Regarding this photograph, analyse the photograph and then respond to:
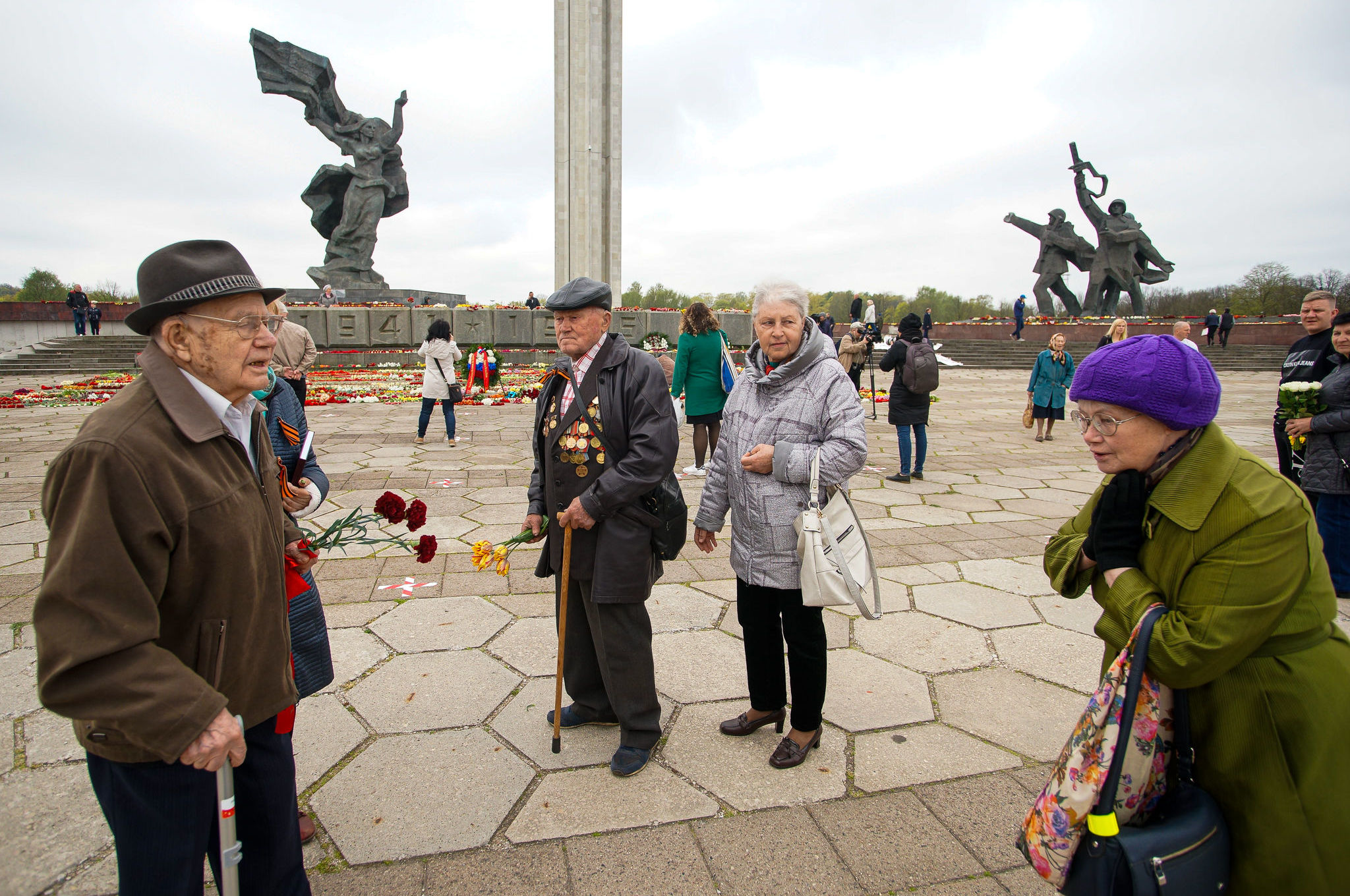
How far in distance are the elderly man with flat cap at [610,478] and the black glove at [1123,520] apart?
4.19ft

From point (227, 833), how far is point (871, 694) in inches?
90.8

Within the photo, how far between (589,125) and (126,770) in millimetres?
26862

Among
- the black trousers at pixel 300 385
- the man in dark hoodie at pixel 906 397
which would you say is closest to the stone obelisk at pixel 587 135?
the man in dark hoodie at pixel 906 397

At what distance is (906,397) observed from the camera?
6844 mm

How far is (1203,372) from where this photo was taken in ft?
4.46

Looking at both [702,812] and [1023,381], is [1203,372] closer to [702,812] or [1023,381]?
[702,812]

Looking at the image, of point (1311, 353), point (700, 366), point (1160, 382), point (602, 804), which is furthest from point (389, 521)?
point (1311, 353)

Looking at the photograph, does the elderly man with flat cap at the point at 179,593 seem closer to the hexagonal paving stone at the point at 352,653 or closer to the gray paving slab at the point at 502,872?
the gray paving slab at the point at 502,872

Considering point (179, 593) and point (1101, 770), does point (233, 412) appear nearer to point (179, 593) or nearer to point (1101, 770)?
point (179, 593)

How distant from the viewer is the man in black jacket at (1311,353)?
4105mm

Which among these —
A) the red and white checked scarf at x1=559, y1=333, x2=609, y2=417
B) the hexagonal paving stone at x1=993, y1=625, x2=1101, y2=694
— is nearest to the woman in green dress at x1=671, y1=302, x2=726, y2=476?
the hexagonal paving stone at x1=993, y1=625, x2=1101, y2=694

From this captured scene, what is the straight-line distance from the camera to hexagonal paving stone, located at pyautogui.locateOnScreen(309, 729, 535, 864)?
6.81ft

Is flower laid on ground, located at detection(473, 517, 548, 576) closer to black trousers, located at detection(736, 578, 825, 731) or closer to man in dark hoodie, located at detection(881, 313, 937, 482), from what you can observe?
black trousers, located at detection(736, 578, 825, 731)

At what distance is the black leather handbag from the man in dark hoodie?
5598mm
